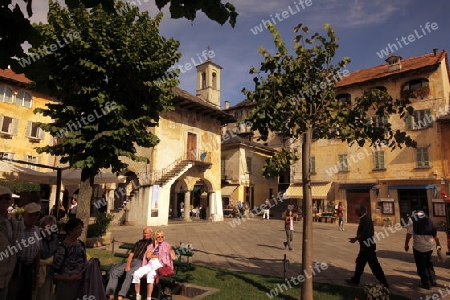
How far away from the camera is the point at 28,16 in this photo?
285 cm

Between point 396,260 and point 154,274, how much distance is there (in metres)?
8.02

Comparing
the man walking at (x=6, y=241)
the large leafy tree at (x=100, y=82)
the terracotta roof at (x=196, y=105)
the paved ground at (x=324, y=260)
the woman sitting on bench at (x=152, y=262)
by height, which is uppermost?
the terracotta roof at (x=196, y=105)

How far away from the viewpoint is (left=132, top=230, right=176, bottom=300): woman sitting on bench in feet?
19.2

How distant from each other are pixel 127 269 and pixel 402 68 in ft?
93.1

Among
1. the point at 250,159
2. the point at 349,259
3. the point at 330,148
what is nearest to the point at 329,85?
the point at 349,259

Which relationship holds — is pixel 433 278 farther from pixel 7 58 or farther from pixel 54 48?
pixel 54 48

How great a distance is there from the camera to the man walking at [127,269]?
5.89 meters

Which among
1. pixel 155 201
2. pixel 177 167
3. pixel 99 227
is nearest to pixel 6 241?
pixel 99 227

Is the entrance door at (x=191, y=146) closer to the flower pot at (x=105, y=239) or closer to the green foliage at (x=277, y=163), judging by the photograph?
the flower pot at (x=105, y=239)

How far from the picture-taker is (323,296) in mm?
5988

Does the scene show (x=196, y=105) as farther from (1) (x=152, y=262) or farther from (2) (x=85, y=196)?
(1) (x=152, y=262)

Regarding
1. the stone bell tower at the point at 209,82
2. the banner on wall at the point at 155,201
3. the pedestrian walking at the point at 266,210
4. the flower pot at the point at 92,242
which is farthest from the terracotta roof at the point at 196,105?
the flower pot at the point at 92,242

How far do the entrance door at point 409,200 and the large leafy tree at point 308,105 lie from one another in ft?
71.6

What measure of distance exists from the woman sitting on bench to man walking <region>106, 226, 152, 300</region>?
129mm
